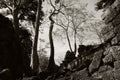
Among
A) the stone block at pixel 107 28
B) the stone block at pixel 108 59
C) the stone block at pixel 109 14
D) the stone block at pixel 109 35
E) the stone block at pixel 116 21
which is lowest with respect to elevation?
the stone block at pixel 108 59

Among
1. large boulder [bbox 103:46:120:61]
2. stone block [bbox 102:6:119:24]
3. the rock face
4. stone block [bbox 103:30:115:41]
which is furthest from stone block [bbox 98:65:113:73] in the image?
stone block [bbox 102:6:119:24]

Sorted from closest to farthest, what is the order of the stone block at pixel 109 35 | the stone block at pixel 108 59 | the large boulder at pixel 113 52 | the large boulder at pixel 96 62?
the large boulder at pixel 113 52 < the stone block at pixel 108 59 < the stone block at pixel 109 35 < the large boulder at pixel 96 62

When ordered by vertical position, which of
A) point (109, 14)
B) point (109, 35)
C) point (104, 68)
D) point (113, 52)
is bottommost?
point (104, 68)

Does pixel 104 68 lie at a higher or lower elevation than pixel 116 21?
lower

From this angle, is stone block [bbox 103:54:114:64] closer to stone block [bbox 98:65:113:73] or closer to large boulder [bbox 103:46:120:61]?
large boulder [bbox 103:46:120:61]

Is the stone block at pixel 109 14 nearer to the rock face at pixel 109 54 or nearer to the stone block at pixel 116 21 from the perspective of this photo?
the rock face at pixel 109 54

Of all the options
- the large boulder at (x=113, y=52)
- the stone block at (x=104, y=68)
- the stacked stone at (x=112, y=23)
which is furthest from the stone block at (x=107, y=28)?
the stone block at (x=104, y=68)

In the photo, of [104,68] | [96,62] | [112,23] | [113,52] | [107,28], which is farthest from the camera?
[96,62]

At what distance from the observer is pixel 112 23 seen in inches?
248

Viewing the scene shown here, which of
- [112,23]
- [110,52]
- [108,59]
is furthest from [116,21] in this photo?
[108,59]

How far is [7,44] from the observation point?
16.4m

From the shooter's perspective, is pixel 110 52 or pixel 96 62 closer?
pixel 110 52

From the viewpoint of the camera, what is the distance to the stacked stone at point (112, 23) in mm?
6030

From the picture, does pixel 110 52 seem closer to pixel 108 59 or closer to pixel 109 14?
pixel 108 59
